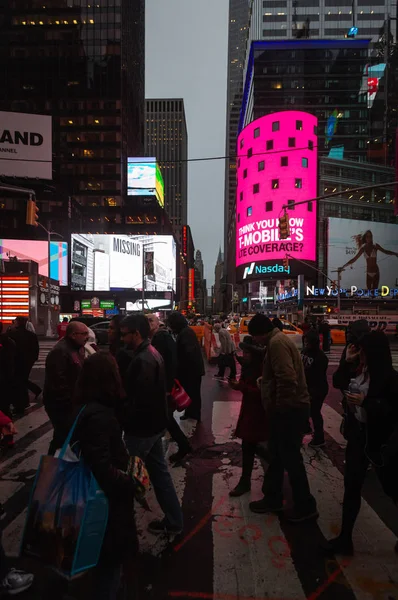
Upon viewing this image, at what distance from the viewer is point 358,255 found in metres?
54.2

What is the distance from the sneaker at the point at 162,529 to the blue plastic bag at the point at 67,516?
58.1 inches

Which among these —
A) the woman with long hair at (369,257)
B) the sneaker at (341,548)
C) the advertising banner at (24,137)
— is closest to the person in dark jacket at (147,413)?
the sneaker at (341,548)

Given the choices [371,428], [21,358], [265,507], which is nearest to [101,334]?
[21,358]

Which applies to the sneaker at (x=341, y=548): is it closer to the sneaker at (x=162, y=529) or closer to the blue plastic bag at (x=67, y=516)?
the sneaker at (x=162, y=529)

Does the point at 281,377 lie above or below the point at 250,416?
above

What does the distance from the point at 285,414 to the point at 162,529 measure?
164 cm

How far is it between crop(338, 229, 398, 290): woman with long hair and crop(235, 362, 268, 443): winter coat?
53.9 metres

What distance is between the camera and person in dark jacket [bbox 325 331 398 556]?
294 cm

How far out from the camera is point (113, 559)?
229 centimetres

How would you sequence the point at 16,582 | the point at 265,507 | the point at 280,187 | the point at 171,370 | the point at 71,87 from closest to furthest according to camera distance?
the point at 16,582, the point at 265,507, the point at 171,370, the point at 280,187, the point at 71,87

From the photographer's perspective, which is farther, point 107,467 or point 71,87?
point 71,87

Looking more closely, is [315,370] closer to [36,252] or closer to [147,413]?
[147,413]

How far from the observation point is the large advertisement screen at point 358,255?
54.0 metres

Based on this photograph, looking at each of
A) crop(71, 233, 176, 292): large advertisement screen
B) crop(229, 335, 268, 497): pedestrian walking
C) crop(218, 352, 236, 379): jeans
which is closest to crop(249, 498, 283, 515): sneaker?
crop(229, 335, 268, 497): pedestrian walking
